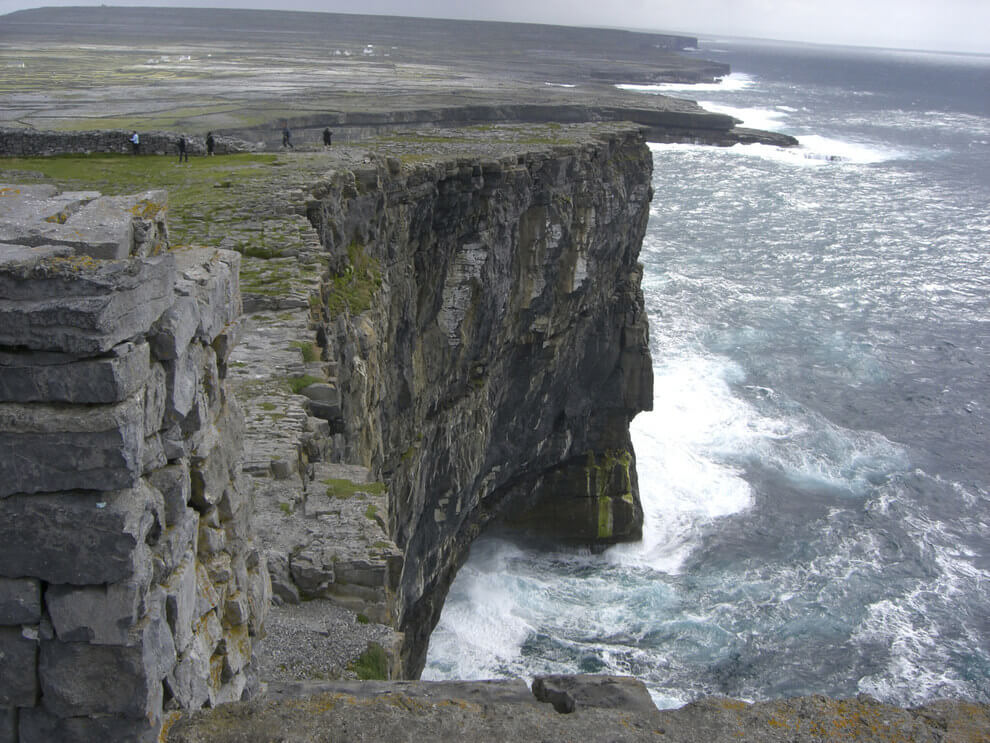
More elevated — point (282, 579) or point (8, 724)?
point (8, 724)

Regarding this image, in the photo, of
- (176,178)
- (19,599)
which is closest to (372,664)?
(19,599)

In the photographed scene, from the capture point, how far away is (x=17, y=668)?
5.30 metres

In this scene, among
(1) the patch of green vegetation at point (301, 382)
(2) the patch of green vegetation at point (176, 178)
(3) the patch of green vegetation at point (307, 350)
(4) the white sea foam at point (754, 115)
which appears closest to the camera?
(1) the patch of green vegetation at point (301, 382)

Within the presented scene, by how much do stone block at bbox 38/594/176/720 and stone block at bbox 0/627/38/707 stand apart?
52mm

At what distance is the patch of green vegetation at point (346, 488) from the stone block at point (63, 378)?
6771 mm

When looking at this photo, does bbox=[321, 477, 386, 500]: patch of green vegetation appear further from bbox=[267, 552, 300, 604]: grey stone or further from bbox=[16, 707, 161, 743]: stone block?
bbox=[16, 707, 161, 743]: stone block

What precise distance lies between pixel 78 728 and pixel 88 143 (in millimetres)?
26346

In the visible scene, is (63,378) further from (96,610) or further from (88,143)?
(88,143)

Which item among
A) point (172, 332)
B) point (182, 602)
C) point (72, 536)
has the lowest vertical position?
point (182, 602)

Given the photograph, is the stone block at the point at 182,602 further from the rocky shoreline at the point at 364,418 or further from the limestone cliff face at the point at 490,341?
the limestone cliff face at the point at 490,341

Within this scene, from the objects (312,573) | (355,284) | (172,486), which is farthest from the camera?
(355,284)

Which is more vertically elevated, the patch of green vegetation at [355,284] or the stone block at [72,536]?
the stone block at [72,536]

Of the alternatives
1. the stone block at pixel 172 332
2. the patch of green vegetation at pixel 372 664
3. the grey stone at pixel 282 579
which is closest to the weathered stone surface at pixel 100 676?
the stone block at pixel 172 332

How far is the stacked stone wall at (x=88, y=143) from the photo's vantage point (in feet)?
88.9
